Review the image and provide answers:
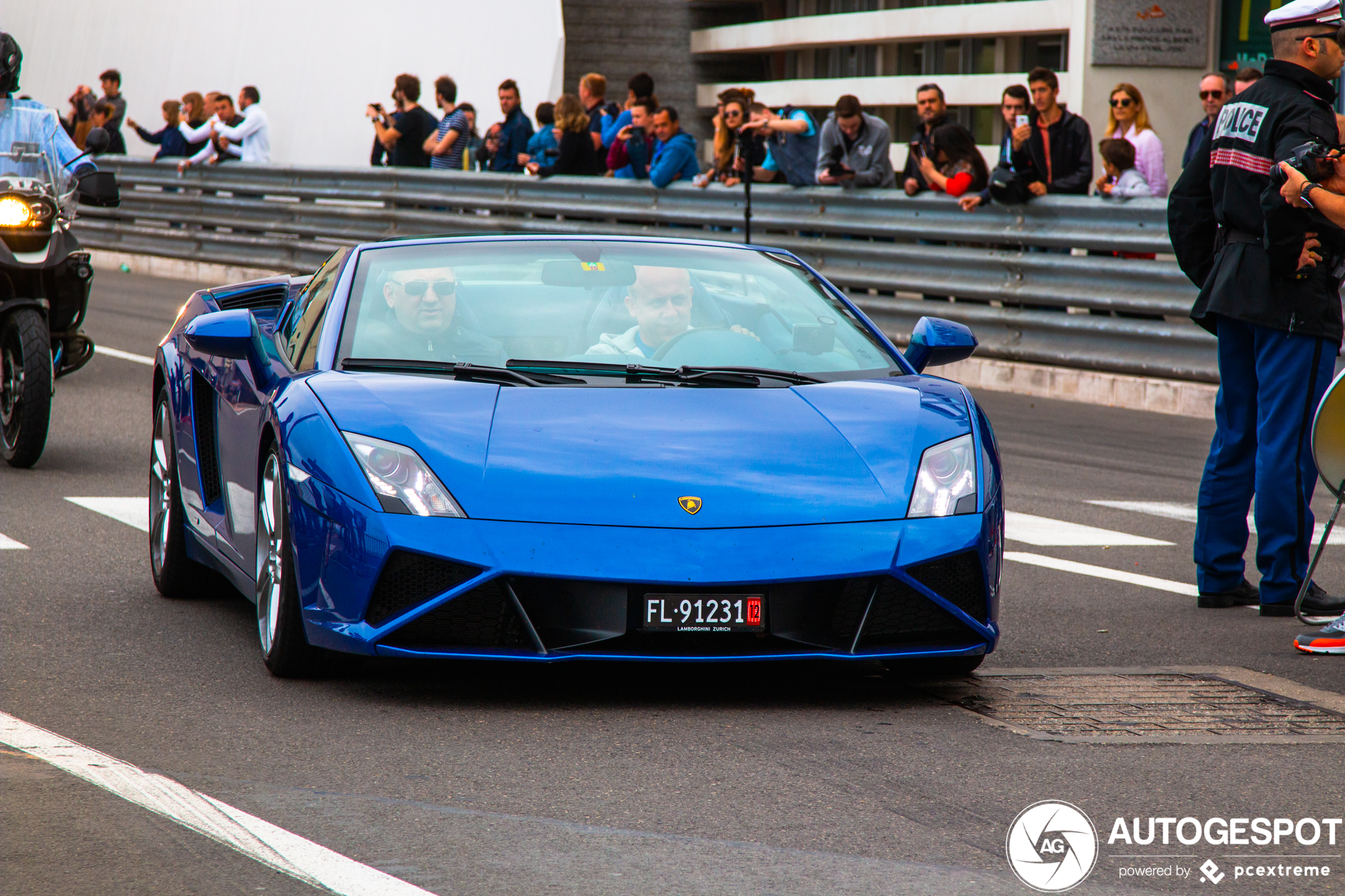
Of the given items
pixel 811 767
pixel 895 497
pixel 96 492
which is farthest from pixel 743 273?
pixel 96 492

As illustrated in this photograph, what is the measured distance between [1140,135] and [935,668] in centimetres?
920

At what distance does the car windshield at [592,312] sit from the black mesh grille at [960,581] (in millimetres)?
849

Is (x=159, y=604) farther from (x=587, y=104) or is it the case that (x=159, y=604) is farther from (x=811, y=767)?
(x=587, y=104)

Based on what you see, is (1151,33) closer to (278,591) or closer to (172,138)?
(172,138)


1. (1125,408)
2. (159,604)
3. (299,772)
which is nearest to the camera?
(299,772)

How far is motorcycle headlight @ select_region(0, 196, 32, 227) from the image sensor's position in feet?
32.0

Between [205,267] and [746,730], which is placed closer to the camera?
[746,730]

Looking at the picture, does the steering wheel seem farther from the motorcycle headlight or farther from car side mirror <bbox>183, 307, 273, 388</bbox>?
the motorcycle headlight

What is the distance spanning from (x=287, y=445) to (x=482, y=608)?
74 cm

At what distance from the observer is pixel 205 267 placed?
24.3 meters

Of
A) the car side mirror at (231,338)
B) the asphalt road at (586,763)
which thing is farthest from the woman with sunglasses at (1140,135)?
the car side mirror at (231,338)

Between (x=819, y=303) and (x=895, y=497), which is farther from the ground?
(x=819, y=303)

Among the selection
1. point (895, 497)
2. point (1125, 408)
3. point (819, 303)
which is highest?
point (819, 303)

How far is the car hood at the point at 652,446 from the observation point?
505cm
